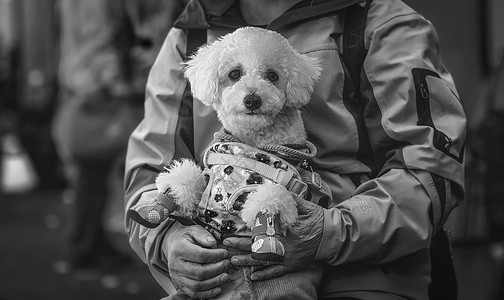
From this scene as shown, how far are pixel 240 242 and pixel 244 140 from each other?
0.89ft

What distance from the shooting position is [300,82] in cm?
248

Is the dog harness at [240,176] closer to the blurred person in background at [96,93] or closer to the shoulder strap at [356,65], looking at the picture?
the shoulder strap at [356,65]

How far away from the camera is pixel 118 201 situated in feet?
27.2

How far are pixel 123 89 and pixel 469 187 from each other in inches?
93.9

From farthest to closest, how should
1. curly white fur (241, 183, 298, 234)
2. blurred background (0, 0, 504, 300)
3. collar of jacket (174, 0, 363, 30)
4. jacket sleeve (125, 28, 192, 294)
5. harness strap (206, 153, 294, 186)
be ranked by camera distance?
blurred background (0, 0, 504, 300), jacket sleeve (125, 28, 192, 294), collar of jacket (174, 0, 363, 30), harness strap (206, 153, 294, 186), curly white fur (241, 183, 298, 234)

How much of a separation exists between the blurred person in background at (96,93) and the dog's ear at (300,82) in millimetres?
3106

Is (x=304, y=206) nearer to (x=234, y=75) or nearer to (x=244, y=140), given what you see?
(x=244, y=140)

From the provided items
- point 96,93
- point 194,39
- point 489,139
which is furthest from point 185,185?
point 489,139

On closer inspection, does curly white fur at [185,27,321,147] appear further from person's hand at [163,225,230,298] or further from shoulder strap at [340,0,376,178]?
person's hand at [163,225,230,298]

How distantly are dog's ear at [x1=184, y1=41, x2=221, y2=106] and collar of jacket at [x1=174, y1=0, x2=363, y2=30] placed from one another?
23 cm

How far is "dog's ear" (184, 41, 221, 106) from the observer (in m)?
2.48

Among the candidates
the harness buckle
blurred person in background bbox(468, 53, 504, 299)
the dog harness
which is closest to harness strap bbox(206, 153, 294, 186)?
the dog harness

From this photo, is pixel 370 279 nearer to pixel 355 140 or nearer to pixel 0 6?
pixel 355 140

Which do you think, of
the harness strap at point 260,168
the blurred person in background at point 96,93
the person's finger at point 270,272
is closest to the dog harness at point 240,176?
the harness strap at point 260,168
